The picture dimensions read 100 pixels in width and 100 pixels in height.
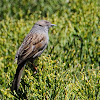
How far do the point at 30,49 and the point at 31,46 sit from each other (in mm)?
97

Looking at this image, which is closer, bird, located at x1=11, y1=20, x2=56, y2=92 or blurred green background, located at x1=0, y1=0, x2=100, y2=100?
blurred green background, located at x1=0, y1=0, x2=100, y2=100

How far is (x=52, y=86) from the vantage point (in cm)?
532

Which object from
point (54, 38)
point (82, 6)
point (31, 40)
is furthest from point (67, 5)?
point (31, 40)

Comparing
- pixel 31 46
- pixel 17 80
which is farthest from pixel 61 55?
pixel 17 80

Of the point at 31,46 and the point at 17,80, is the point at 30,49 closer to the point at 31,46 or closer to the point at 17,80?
the point at 31,46

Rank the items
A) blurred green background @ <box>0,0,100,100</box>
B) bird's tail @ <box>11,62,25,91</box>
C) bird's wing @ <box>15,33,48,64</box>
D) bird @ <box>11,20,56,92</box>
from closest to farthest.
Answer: blurred green background @ <box>0,0,100,100</box>, bird's tail @ <box>11,62,25,91</box>, bird @ <box>11,20,56,92</box>, bird's wing @ <box>15,33,48,64</box>

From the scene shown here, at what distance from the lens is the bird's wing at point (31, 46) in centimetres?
594

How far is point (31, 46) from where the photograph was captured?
6129 mm

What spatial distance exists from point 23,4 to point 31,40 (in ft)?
15.9

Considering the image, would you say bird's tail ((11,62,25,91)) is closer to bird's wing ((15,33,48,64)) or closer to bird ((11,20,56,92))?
bird ((11,20,56,92))

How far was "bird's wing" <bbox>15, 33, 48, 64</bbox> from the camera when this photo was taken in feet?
19.5

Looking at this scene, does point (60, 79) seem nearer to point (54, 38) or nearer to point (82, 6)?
point (54, 38)

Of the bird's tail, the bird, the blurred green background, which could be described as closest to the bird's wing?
the bird

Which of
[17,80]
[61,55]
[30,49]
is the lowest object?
[17,80]
